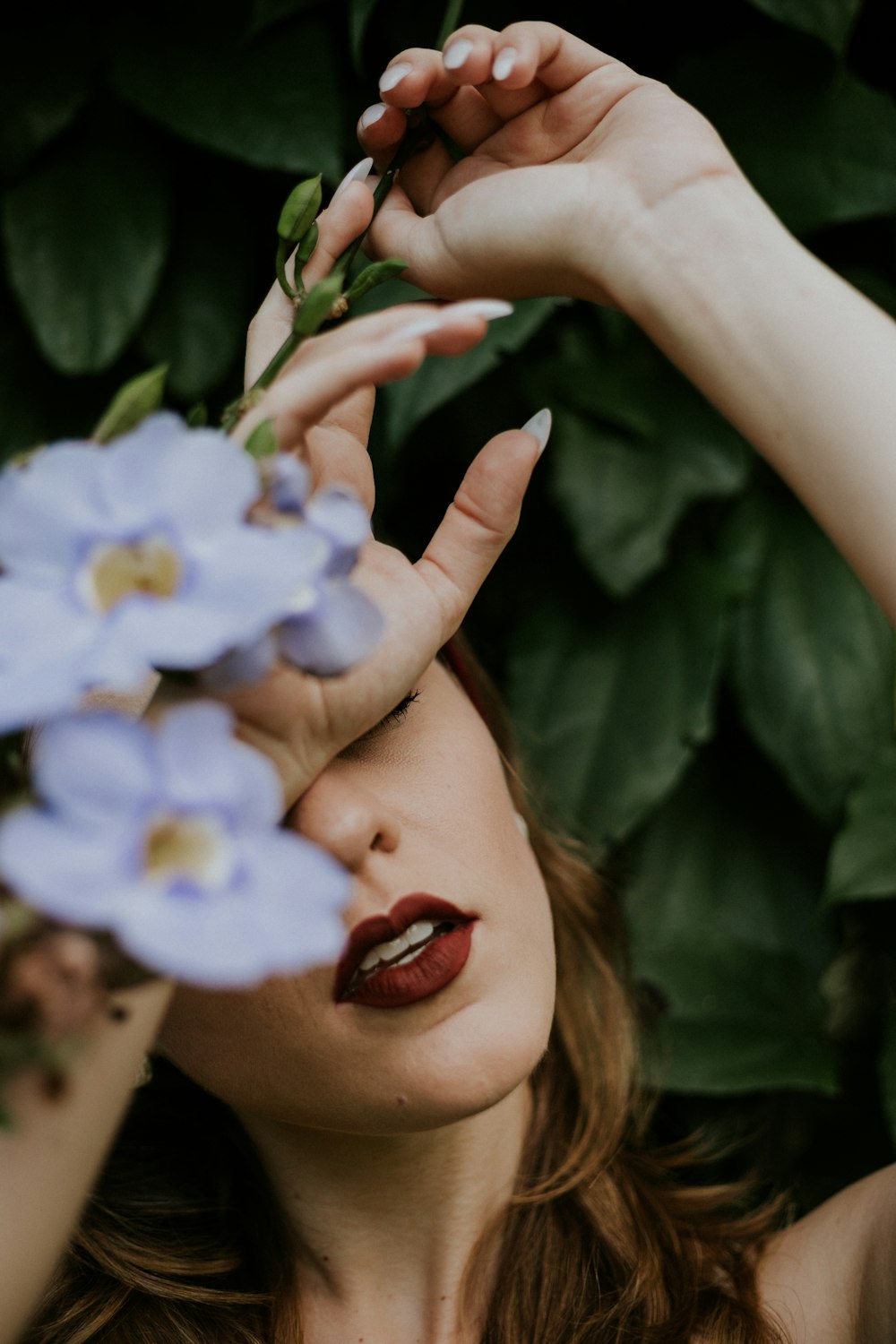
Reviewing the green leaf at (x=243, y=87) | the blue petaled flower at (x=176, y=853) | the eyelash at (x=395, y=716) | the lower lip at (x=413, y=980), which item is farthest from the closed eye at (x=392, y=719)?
the green leaf at (x=243, y=87)

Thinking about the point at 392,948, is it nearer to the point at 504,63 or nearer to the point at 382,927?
the point at 382,927

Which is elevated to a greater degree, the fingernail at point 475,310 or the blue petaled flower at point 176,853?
the fingernail at point 475,310

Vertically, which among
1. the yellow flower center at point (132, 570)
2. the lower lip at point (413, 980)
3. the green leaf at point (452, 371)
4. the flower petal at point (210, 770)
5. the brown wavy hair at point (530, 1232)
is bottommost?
the brown wavy hair at point (530, 1232)

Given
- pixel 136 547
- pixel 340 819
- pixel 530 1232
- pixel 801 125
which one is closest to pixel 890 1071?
pixel 530 1232

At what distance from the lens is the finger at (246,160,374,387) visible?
2.07 feet

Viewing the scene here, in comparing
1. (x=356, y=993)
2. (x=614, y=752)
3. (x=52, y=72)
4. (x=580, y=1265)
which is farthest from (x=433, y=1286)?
(x=52, y=72)

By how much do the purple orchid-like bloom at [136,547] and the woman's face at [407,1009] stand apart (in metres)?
0.27

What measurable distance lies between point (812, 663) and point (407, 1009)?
55 centimetres

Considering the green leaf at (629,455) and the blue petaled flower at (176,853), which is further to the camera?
the green leaf at (629,455)

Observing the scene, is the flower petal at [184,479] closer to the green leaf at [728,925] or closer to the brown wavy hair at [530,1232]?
the brown wavy hair at [530,1232]

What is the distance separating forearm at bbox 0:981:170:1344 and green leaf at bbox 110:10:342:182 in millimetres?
646

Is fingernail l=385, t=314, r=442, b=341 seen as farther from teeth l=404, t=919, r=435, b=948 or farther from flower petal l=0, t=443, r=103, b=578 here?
teeth l=404, t=919, r=435, b=948

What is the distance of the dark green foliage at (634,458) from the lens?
0.92 meters

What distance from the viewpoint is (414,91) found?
2.05ft
